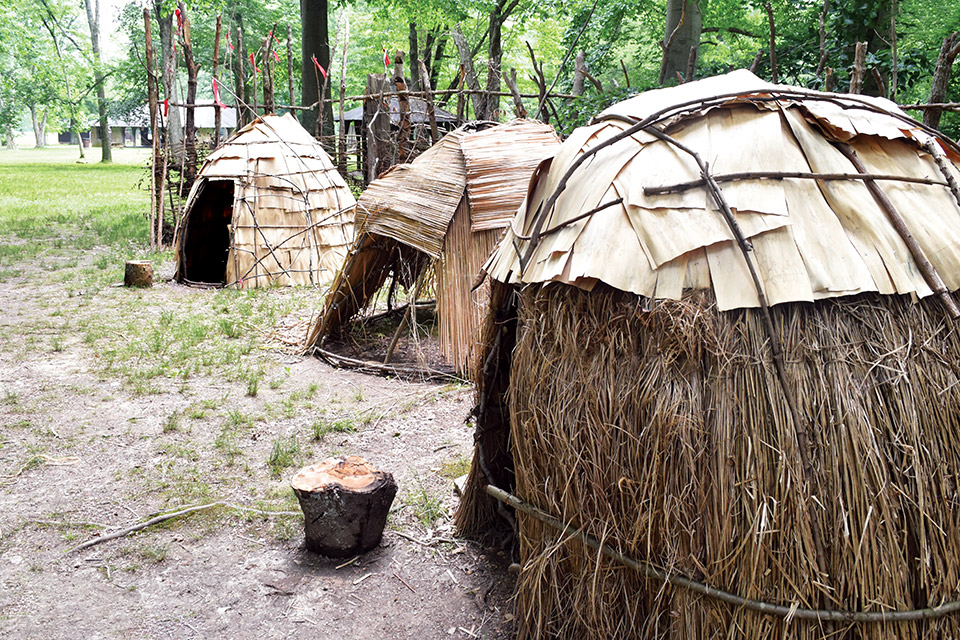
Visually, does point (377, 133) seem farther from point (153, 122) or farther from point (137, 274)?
point (137, 274)

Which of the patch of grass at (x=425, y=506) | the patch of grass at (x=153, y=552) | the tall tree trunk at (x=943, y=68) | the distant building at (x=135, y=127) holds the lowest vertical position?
the patch of grass at (x=153, y=552)

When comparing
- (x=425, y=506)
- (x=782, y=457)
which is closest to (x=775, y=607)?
(x=782, y=457)

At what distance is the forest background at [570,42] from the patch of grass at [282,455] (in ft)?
11.7

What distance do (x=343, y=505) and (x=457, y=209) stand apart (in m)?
3.23

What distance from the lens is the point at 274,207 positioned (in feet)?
34.1

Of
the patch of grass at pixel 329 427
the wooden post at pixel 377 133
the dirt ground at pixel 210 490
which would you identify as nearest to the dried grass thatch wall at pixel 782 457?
the dirt ground at pixel 210 490

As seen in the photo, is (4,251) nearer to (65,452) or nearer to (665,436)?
(65,452)

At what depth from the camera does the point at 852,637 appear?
234 centimetres

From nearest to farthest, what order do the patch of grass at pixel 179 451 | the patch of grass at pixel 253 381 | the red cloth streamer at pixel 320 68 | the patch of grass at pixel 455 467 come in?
the patch of grass at pixel 455 467
the patch of grass at pixel 179 451
the patch of grass at pixel 253 381
the red cloth streamer at pixel 320 68

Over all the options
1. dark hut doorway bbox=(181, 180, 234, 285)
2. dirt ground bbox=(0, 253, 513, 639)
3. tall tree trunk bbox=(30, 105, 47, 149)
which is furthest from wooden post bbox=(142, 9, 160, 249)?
tall tree trunk bbox=(30, 105, 47, 149)

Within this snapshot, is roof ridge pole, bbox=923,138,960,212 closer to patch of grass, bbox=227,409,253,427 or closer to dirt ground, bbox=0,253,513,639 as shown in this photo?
dirt ground, bbox=0,253,513,639

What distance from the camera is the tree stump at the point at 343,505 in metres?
3.87

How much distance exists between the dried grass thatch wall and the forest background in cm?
239

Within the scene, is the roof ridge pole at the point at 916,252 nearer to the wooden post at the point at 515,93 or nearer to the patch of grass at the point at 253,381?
the patch of grass at the point at 253,381
